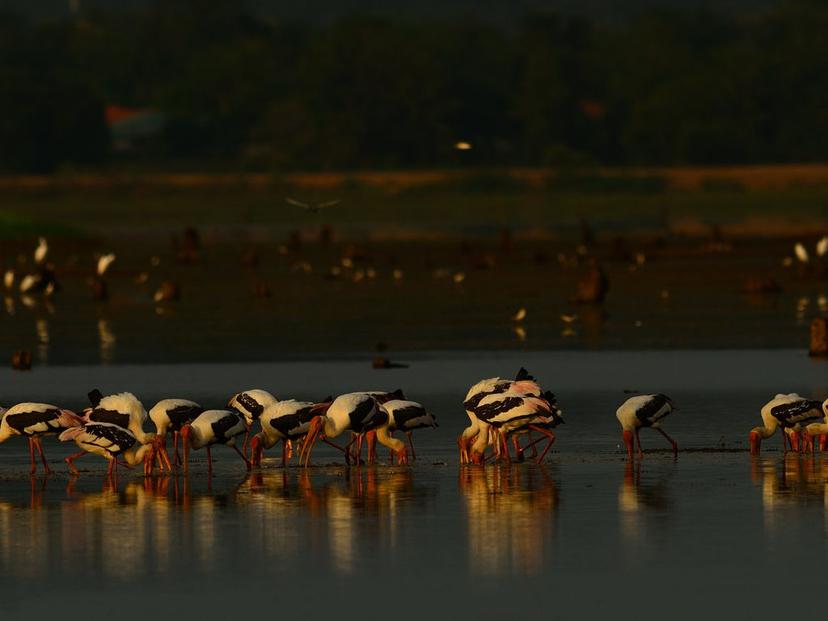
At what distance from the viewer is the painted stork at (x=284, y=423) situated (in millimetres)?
23516

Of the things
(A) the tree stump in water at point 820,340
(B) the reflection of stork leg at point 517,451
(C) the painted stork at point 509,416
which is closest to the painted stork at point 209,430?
(C) the painted stork at point 509,416

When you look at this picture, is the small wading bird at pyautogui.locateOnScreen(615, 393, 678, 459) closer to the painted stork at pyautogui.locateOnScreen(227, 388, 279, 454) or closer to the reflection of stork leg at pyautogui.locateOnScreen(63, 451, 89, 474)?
the painted stork at pyautogui.locateOnScreen(227, 388, 279, 454)

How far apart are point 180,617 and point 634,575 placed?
3.56 m

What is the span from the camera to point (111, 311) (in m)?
51.0

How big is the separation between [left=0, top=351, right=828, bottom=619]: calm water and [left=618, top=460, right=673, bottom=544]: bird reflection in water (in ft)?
0.09

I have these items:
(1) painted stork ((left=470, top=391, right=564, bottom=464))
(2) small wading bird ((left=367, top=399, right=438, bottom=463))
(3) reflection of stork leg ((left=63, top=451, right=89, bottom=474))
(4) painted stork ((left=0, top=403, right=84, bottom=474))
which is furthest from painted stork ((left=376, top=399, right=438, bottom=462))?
(4) painted stork ((left=0, top=403, right=84, bottom=474))

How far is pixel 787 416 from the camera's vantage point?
77.8ft

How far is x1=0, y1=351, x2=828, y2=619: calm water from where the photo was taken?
54.3 feet

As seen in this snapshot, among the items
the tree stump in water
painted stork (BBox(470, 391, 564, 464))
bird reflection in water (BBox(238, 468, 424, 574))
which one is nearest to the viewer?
bird reflection in water (BBox(238, 468, 424, 574))

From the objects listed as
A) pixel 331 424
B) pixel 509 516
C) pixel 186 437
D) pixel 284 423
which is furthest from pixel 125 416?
pixel 509 516

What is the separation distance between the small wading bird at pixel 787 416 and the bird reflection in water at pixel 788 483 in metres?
0.27

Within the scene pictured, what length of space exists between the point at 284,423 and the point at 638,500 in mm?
4276

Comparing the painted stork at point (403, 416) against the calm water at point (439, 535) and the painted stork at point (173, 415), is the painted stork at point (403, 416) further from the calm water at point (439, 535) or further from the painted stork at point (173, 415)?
the painted stork at point (173, 415)

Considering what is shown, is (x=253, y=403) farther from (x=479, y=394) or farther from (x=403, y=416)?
(x=479, y=394)
